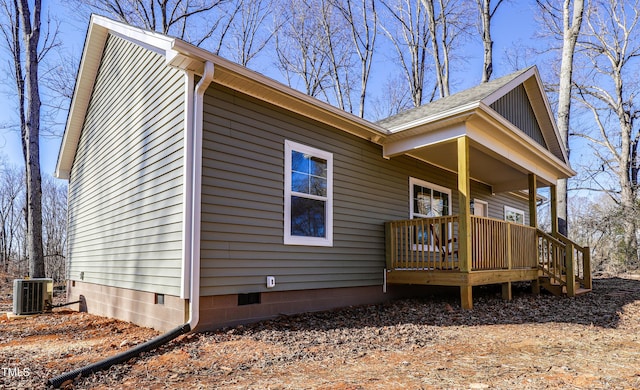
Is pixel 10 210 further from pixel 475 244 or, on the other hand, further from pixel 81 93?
pixel 475 244

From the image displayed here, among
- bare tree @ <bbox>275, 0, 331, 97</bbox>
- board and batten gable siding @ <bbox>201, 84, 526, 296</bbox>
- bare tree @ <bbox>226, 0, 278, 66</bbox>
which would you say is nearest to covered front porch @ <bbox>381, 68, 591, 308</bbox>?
board and batten gable siding @ <bbox>201, 84, 526, 296</bbox>

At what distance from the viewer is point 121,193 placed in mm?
6934

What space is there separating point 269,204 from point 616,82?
1924cm

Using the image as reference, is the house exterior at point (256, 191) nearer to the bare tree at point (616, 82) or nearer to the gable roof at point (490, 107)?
the gable roof at point (490, 107)

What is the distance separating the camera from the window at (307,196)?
6.19m

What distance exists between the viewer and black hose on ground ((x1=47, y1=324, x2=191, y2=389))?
3.37m

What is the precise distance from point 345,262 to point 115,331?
11.3 ft

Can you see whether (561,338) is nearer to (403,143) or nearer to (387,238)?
(387,238)

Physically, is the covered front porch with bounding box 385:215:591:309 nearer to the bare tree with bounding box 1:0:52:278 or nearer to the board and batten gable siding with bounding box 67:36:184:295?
the board and batten gable siding with bounding box 67:36:184:295

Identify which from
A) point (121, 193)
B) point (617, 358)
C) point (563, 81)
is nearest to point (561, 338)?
point (617, 358)

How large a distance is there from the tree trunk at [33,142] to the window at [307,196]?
6.21 m

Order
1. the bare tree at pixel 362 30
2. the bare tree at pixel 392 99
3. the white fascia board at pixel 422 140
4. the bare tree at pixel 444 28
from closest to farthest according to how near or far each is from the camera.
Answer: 1. the white fascia board at pixel 422 140
2. the bare tree at pixel 444 28
3. the bare tree at pixel 362 30
4. the bare tree at pixel 392 99

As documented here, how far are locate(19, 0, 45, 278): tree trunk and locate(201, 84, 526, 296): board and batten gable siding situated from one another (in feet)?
19.8

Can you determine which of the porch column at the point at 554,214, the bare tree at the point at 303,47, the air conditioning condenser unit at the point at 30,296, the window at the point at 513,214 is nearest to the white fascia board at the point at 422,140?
the porch column at the point at 554,214
